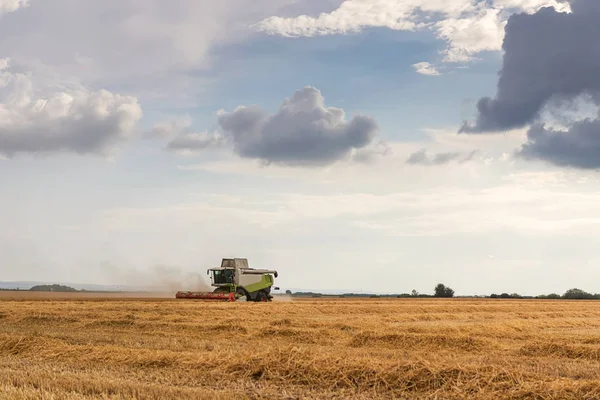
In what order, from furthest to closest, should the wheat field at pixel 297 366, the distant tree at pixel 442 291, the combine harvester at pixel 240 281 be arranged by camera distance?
the distant tree at pixel 442 291
the combine harvester at pixel 240 281
the wheat field at pixel 297 366

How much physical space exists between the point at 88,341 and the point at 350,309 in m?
20.1

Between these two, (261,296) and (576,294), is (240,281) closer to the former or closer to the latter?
(261,296)

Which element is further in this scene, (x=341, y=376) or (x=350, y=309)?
(x=350, y=309)

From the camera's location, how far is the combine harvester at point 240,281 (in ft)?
153

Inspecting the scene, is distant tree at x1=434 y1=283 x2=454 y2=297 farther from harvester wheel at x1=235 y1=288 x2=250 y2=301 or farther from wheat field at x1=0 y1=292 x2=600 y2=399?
wheat field at x1=0 y1=292 x2=600 y2=399

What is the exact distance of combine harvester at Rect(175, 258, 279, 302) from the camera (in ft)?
153

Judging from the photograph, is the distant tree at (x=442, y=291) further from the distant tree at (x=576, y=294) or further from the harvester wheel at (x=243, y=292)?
the harvester wheel at (x=243, y=292)

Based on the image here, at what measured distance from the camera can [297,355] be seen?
1141cm

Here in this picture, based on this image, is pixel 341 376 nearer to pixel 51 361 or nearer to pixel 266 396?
pixel 266 396

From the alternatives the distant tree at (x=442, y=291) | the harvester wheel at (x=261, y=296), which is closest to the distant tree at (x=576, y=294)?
the distant tree at (x=442, y=291)

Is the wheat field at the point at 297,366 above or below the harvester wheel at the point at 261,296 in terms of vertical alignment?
below

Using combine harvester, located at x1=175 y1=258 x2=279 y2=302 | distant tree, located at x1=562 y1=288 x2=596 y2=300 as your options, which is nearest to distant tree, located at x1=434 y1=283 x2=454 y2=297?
distant tree, located at x1=562 y1=288 x2=596 y2=300

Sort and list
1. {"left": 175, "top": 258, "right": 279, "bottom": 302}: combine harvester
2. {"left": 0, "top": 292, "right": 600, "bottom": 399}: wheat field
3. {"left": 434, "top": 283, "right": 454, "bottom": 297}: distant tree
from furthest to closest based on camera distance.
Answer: {"left": 434, "top": 283, "right": 454, "bottom": 297}: distant tree
{"left": 175, "top": 258, "right": 279, "bottom": 302}: combine harvester
{"left": 0, "top": 292, "right": 600, "bottom": 399}: wheat field

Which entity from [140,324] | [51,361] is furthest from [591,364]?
[140,324]
